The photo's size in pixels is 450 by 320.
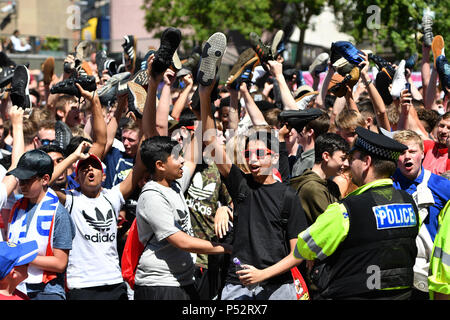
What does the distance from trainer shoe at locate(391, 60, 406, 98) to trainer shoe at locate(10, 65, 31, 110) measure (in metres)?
3.99

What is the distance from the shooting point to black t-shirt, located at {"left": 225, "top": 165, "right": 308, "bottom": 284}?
473 centimetres

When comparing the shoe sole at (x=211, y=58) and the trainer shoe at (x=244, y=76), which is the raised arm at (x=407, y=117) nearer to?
the trainer shoe at (x=244, y=76)

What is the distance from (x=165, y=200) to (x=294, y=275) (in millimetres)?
1160

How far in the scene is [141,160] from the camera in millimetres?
5664

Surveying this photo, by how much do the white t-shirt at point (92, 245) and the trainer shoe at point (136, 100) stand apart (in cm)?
115

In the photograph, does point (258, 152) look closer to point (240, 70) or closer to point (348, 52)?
point (240, 70)

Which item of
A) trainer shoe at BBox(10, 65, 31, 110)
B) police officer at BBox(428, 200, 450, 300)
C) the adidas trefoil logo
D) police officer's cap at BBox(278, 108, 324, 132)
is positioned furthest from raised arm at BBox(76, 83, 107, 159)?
police officer at BBox(428, 200, 450, 300)

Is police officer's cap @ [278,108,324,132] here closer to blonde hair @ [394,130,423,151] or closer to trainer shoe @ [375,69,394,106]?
blonde hair @ [394,130,423,151]

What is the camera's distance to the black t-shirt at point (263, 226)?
473 cm

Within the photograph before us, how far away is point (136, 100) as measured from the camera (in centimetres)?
648

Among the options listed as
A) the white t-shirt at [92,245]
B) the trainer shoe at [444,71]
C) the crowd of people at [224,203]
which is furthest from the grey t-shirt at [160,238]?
the trainer shoe at [444,71]

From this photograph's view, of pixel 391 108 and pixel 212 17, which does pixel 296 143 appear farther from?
pixel 212 17
